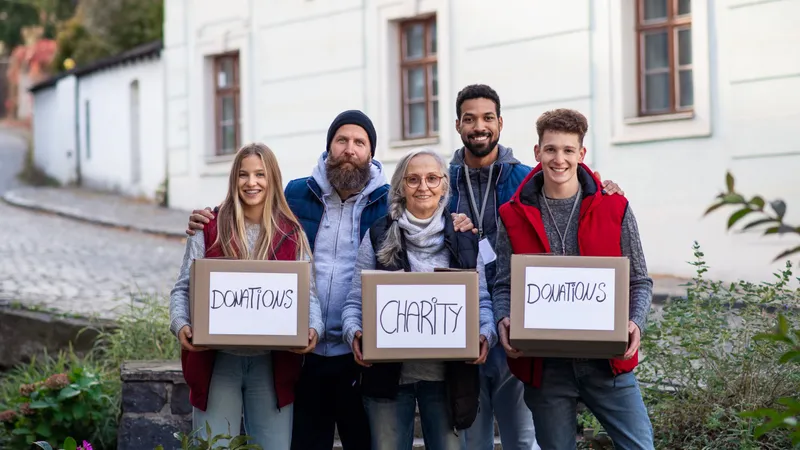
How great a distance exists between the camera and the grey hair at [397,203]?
4383mm

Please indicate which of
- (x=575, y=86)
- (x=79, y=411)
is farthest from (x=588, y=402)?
(x=575, y=86)

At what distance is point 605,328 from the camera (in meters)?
4.02

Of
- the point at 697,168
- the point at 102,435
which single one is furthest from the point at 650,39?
the point at 102,435

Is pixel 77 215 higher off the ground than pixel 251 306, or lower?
higher

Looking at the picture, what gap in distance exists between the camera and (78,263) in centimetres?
1305

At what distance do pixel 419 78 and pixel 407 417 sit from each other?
10329 millimetres

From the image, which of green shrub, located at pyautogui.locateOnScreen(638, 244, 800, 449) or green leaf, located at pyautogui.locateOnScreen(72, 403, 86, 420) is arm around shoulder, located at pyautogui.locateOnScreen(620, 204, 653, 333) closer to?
green shrub, located at pyautogui.locateOnScreen(638, 244, 800, 449)

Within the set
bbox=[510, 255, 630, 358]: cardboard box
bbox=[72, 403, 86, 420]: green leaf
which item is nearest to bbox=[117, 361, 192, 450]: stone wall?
bbox=[72, 403, 86, 420]: green leaf

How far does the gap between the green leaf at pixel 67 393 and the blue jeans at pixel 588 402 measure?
9.98 ft

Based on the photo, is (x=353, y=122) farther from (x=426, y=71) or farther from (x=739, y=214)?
(x=426, y=71)

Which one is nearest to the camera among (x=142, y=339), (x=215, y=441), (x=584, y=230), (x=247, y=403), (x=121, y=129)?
(x=215, y=441)

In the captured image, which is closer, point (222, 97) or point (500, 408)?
point (500, 408)

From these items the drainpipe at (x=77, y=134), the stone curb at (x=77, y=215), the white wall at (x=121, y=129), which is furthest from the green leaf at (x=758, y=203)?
the drainpipe at (x=77, y=134)

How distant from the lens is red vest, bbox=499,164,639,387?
4.14 metres
